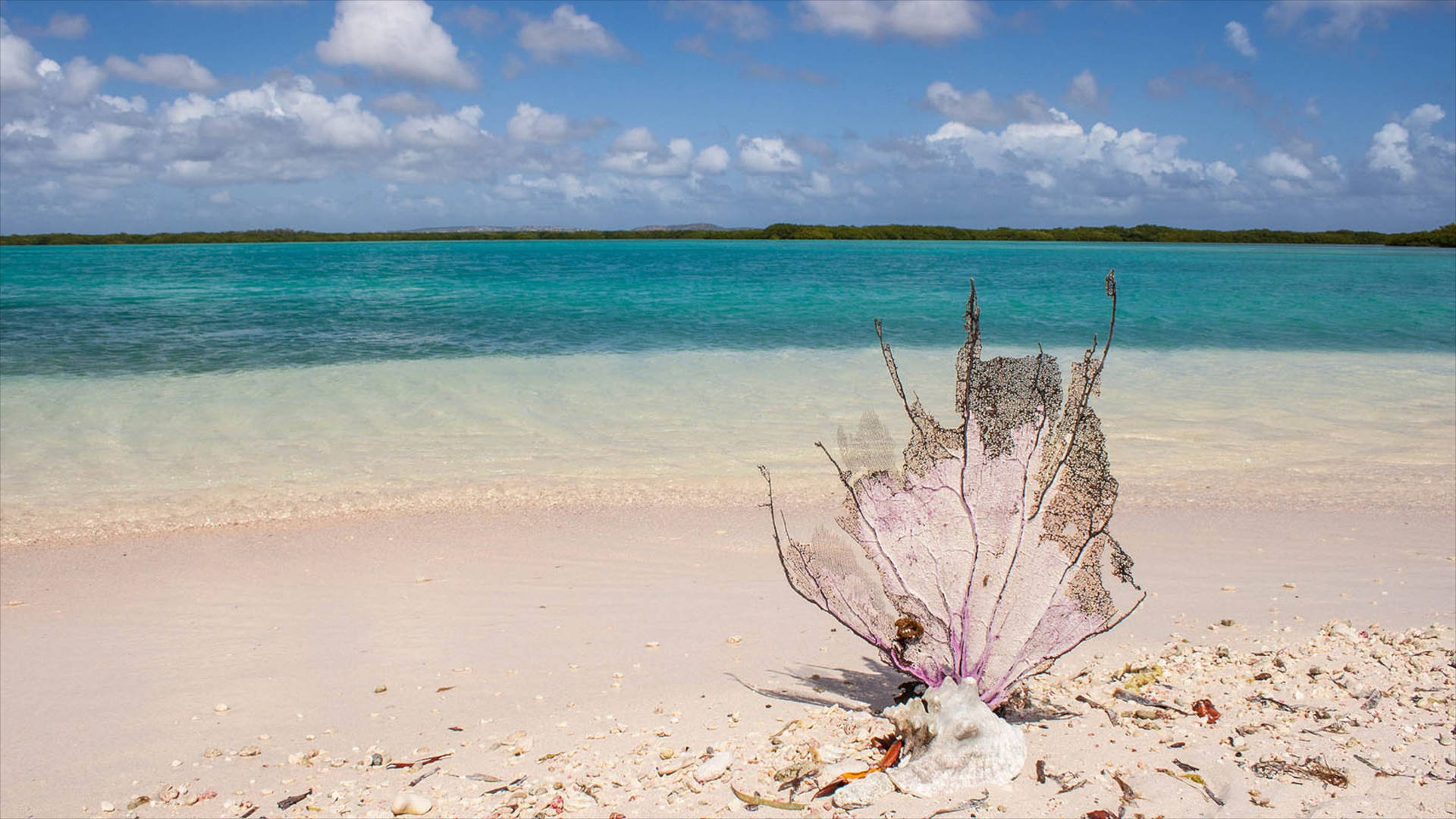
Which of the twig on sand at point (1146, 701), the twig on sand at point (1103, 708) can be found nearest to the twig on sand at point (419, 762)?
the twig on sand at point (1103, 708)

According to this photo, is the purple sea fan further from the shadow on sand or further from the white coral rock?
the shadow on sand

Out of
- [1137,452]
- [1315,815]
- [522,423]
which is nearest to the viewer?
[1315,815]

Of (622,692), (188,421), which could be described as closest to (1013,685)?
(622,692)

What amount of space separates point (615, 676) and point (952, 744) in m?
1.62

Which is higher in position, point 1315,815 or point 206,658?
point 1315,815

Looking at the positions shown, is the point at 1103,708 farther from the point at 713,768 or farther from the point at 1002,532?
the point at 713,768

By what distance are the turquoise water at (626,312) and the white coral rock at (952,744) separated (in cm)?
1267

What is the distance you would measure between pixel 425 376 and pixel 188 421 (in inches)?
134

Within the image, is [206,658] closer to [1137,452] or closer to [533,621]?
[533,621]

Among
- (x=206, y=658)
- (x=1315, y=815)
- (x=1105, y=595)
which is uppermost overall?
(x=1105, y=595)

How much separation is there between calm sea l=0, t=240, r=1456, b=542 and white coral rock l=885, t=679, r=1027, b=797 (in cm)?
385

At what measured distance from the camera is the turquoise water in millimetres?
15273

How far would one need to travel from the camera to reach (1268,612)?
4.18 metres

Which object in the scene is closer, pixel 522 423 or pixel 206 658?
pixel 206 658
